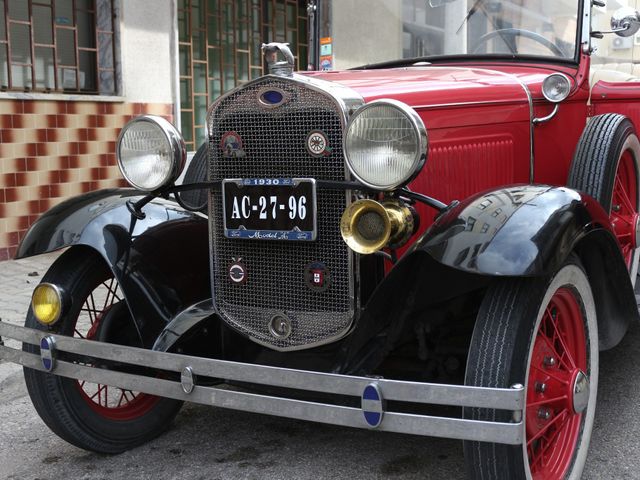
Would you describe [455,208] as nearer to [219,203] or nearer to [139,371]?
[219,203]

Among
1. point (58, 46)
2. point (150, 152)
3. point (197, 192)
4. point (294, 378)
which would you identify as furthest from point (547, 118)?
point (58, 46)

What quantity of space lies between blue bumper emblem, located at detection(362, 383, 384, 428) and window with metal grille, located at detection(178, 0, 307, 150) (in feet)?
20.0

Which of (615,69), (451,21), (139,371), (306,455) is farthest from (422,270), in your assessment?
(615,69)

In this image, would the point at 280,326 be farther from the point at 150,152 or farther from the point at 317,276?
the point at 150,152

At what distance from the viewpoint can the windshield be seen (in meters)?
3.73

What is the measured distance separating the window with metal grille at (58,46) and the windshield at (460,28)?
3.42m

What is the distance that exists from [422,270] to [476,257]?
11.8 inches

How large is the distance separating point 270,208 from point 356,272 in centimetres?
35

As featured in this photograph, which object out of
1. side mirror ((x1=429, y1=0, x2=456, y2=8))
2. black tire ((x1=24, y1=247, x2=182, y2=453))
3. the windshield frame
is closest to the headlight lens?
the windshield frame

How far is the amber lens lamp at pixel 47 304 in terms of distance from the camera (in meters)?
2.89

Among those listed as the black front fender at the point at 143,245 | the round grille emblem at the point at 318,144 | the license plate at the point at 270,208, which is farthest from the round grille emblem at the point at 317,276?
the black front fender at the point at 143,245

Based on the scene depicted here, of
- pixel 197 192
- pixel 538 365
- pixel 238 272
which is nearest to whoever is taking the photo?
pixel 538 365

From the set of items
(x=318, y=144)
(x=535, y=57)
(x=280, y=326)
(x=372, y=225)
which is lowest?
(x=280, y=326)

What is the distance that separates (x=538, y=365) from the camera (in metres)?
2.47
